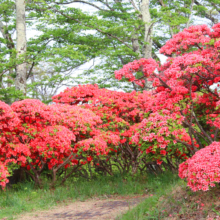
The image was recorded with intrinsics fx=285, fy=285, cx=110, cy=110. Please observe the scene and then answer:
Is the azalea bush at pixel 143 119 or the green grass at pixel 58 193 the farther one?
the green grass at pixel 58 193

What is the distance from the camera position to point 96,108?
889 cm

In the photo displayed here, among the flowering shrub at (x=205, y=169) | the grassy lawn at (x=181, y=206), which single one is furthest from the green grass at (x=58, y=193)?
the flowering shrub at (x=205, y=169)

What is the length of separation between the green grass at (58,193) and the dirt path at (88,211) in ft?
1.09

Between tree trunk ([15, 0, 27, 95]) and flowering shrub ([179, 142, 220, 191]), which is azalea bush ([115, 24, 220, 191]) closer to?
flowering shrub ([179, 142, 220, 191])

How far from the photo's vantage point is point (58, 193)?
288 inches

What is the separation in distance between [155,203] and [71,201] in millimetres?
2368

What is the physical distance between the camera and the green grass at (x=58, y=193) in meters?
6.56

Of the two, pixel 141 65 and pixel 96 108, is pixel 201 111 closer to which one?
pixel 141 65

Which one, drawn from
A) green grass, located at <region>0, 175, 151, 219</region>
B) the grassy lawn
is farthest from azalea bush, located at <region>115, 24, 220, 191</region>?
green grass, located at <region>0, 175, 151, 219</region>

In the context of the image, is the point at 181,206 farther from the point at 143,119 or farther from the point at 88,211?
the point at 88,211

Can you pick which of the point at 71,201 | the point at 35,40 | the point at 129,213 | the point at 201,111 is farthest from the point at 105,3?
the point at 129,213

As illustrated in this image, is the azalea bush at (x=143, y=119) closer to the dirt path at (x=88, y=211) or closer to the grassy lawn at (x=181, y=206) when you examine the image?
the grassy lawn at (x=181, y=206)

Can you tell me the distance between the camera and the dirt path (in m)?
5.77

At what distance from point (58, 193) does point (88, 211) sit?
149 centimetres
